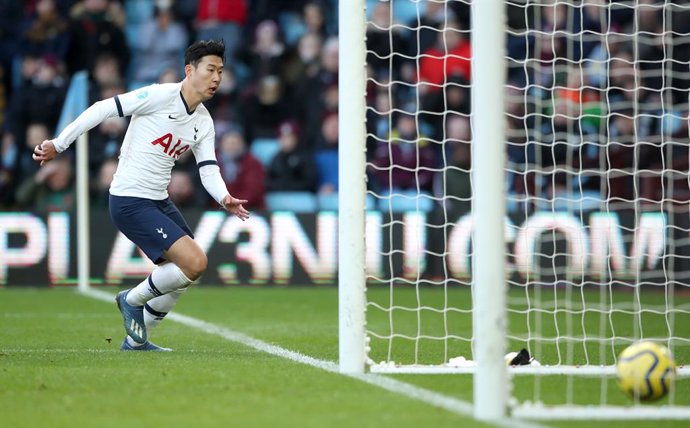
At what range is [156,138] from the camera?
8750 millimetres

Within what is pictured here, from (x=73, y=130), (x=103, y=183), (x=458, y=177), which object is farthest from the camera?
(x=103, y=183)

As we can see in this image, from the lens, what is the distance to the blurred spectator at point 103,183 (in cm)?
1678

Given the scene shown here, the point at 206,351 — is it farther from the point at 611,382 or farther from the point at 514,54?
the point at 514,54

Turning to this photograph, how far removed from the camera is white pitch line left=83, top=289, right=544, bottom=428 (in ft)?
19.3

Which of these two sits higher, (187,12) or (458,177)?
(187,12)

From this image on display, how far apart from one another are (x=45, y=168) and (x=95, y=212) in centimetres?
107

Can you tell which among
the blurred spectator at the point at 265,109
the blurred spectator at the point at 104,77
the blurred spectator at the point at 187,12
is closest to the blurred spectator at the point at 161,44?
the blurred spectator at the point at 187,12

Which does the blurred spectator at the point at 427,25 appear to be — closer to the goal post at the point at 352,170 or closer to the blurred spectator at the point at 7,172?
the blurred spectator at the point at 7,172

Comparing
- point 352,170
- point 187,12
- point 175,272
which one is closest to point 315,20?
point 187,12

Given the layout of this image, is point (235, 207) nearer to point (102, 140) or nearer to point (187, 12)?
point (102, 140)

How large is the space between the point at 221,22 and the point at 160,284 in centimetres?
1076

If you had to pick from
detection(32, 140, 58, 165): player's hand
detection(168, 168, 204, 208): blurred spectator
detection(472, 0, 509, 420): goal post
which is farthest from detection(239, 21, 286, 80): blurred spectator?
detection(472, 0, 509, 420): goal post

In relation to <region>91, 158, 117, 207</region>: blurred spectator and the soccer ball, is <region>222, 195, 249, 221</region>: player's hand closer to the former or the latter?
the soccer ball

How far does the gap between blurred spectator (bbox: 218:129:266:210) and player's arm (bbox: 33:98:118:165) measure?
833cm
